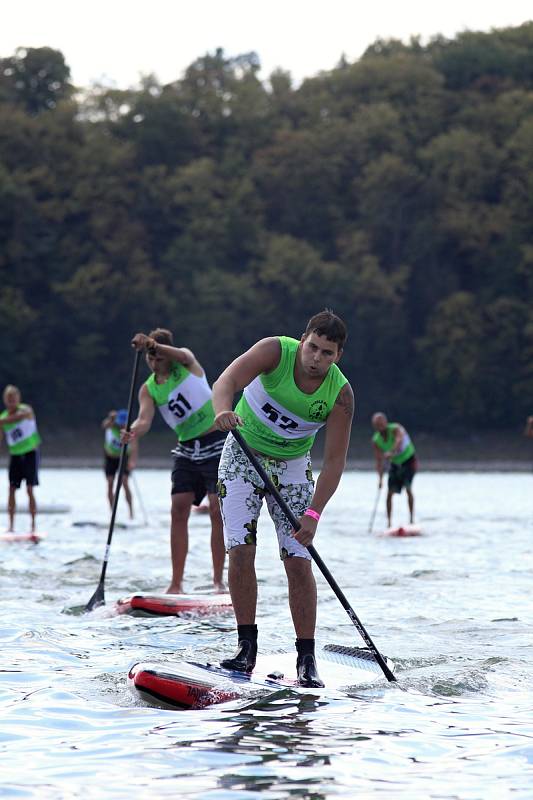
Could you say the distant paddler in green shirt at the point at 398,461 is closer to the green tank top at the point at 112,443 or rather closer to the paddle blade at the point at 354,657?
the green tank top at the point at 112,443

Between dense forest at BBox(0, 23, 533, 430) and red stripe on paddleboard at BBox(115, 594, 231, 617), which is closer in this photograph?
red stripe on paddleboard at BBox(115, 594, 231, 617)

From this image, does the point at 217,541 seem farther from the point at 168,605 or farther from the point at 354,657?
the point at 354,657

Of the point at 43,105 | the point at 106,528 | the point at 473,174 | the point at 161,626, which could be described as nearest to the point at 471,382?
the point at 473,174

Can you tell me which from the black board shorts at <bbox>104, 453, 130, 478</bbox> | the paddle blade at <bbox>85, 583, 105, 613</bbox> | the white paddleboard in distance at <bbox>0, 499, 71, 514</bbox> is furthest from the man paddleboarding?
the white paddleboard in distance at <bbox>0, 499, 71, 514</bbox>

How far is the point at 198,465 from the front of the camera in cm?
1031

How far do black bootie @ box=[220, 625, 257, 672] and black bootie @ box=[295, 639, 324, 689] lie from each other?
0.80ft

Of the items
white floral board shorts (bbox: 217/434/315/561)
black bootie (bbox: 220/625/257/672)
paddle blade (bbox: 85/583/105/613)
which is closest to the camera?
white floral board shorts (bbox: 217/434/315/561)

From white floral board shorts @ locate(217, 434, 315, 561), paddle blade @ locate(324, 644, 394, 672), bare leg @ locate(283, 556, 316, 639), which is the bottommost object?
paddle blade @ locate(324, 644, 394, 672)

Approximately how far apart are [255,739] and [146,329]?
56679 mm

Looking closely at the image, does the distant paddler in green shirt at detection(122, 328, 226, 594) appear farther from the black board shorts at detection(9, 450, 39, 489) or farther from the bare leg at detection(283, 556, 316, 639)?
the black board shorts at detection(9, 450, 39, 489)

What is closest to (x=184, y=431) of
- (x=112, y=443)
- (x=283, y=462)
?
(x=283, y=462)

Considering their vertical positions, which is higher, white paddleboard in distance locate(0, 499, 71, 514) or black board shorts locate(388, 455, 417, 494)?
black board shorts locate(388, 455, 417, 494)

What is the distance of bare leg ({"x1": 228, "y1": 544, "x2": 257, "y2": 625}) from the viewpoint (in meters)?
6.88

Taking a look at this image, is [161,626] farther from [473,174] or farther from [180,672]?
[473,174]
